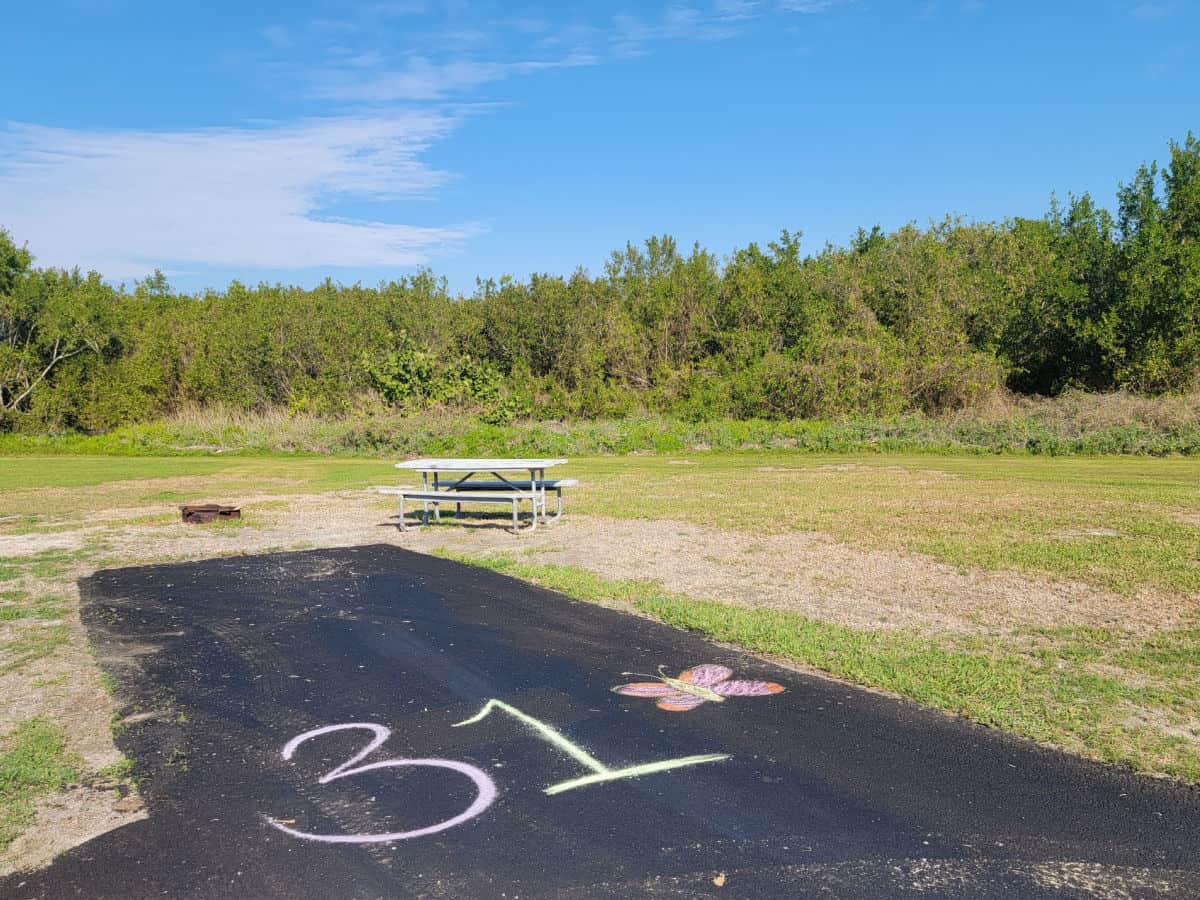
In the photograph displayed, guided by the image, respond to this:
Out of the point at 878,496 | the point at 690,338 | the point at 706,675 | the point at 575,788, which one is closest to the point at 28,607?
the point at 706,675

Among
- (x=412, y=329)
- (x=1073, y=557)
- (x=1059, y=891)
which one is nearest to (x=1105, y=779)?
(x=1059, y=891)

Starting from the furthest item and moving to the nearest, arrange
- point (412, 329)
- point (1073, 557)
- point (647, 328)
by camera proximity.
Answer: point (647, 328)
point (412, 329)
point (1073, 557)

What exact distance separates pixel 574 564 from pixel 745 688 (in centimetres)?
418

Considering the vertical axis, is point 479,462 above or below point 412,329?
below

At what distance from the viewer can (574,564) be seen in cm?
946

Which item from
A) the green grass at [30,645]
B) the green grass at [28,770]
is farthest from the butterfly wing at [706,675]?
the green grass at [30,645]

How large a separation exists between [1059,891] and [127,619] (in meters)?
6.68

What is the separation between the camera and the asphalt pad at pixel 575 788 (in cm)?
329

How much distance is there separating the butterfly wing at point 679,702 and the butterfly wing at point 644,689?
55mm

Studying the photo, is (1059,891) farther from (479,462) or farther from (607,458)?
(607,458)

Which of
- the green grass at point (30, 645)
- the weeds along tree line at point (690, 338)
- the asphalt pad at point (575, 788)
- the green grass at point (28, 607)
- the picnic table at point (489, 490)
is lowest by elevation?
the asphalt pad at point (575, 788)

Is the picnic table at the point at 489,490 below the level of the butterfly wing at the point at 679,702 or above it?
above

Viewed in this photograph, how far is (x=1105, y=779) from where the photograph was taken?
161 inches

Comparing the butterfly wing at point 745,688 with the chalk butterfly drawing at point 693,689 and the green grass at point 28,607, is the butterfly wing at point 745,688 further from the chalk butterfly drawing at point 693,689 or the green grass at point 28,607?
the green grass at point 28,607
